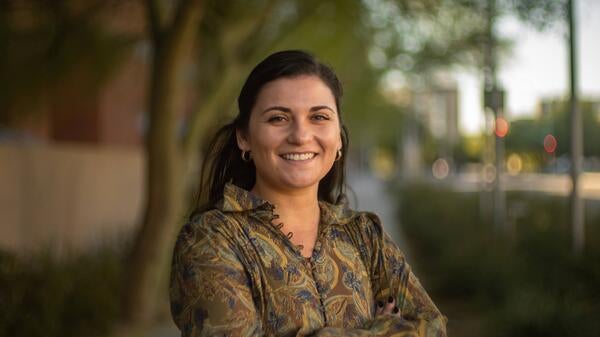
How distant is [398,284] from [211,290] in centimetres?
59

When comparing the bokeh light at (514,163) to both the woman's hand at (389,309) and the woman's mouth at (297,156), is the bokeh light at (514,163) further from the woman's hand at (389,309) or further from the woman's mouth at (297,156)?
the woman's mouth at (297,156)

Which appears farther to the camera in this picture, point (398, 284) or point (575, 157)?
point (575, 157)

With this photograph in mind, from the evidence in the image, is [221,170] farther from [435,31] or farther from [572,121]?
[435,31]

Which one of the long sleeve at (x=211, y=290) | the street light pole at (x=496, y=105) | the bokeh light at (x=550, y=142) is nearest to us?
the long sleeve at (x=211, y=290)

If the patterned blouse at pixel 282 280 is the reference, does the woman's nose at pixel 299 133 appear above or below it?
above

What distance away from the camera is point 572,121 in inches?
293

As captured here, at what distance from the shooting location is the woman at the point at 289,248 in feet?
5.77

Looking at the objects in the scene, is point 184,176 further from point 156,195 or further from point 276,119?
point 276,119

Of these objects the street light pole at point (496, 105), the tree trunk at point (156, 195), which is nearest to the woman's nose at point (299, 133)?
the tree trunk at point (156, 195)

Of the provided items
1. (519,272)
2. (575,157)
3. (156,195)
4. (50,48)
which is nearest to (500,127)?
(575,157)

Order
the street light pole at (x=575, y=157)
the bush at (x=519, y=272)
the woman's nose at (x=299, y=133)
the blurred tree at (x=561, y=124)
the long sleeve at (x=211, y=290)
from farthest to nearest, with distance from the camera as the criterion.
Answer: the blurred tree at (x=561, y=124) < the street light pole at (x=575, y=157) < the bush at (x=519, y=272) < the woman's nose at (x=299, y=133) < the long sleeve at (x=211, y=290)

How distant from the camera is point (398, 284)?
2.03 metres

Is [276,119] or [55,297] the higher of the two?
[276,119]

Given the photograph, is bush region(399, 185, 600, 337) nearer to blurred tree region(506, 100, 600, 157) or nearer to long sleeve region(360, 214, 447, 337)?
blurred tree region(506, 100, 600, 157)
